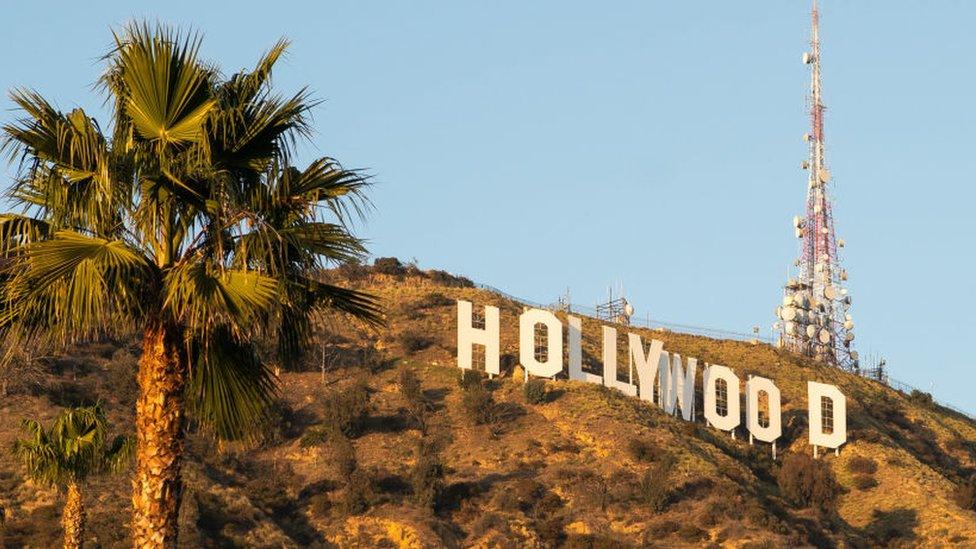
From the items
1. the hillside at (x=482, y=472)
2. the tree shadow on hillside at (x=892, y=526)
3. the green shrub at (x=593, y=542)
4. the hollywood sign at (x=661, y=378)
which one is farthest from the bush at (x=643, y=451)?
the tree shadow on hillside at (x=892, y=526)

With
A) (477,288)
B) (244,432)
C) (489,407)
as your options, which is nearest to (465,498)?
(489,407)

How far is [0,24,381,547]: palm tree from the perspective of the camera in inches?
771

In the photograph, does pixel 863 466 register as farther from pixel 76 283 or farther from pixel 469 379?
pixel 76 283

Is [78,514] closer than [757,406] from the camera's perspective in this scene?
Yes

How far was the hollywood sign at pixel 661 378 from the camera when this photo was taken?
339 ft

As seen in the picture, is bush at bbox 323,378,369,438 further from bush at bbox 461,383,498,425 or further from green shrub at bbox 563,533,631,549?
green shrub at bbox 563,533,631,549

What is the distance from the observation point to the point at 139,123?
20703mm

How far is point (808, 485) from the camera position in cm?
10062

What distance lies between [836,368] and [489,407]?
141 feet

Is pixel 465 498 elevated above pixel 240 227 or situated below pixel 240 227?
below

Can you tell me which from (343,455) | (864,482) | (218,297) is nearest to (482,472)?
(343,455)

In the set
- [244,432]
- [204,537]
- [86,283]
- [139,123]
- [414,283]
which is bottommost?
[204,537]

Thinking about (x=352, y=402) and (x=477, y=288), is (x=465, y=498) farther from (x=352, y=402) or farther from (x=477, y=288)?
(x=477, y=288)

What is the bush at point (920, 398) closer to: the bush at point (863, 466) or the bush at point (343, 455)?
the bush at point (863, 466)
